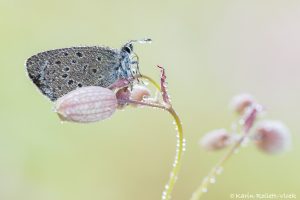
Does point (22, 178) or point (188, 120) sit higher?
point (188, 120)

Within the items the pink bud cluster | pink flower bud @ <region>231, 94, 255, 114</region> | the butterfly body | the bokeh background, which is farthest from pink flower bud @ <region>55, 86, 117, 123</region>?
the bokeh background

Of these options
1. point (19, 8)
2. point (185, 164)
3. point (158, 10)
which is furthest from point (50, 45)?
point (185, 164)

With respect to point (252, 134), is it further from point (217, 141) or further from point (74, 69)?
point (74, 69)

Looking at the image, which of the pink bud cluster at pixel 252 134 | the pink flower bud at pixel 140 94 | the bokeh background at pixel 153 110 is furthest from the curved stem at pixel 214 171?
the bokeh background at pixel 153 110

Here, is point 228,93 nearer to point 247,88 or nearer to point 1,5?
point 247,88

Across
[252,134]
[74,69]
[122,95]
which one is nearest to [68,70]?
[74,69]
